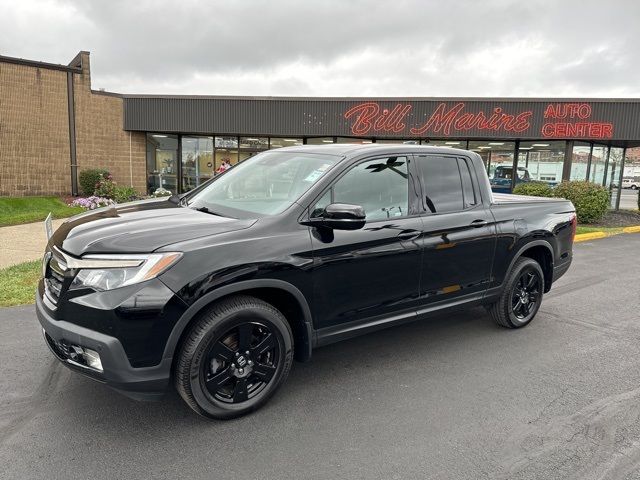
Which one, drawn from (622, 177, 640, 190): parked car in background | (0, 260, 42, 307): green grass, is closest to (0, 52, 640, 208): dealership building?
(0, 260, 42, 307): green grass

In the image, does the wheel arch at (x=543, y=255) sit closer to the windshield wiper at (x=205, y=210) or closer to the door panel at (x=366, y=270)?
the door panel at (x=366, y=270)

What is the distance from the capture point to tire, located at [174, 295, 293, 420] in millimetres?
2941

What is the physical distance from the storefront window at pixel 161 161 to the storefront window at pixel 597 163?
16.6m

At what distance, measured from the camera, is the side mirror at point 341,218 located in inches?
125

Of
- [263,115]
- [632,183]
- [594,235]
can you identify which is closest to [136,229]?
[594,235]

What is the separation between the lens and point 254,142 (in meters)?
19.8

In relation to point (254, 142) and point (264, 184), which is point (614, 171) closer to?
point (254, 142)

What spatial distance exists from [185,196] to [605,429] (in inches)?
143

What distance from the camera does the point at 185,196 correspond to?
4.28 metres

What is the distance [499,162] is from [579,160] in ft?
9.56

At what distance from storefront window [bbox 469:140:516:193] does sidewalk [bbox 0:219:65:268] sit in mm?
15336

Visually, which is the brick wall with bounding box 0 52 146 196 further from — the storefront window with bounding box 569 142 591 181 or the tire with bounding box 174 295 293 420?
the storefront window with bounding box 569 142 591 181

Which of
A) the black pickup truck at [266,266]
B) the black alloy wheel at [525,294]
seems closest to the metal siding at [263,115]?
the black alloy wheel at [525,294]

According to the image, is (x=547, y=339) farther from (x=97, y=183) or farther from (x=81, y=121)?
(x=81, y=121)
